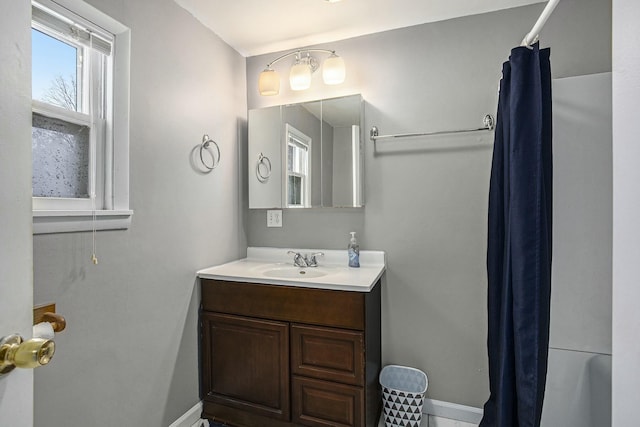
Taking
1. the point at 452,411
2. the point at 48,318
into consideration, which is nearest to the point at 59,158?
the point at 48,318

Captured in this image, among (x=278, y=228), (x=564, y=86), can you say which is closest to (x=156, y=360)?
(x=278, y=228)

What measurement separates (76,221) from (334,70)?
1621mm

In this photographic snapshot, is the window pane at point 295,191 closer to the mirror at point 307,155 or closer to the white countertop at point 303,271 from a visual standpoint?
the mirror at point 307,155

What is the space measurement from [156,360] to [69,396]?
413 millimetres

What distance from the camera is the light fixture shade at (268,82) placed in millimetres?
2201

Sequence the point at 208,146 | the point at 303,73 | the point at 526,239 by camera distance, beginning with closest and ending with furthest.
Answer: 1. the point at 526,239
2. the point at 208,146
3. the point at 303,73

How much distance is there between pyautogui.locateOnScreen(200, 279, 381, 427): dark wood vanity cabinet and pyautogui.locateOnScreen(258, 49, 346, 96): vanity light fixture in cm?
132

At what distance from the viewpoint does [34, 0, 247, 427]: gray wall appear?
4.17 feet

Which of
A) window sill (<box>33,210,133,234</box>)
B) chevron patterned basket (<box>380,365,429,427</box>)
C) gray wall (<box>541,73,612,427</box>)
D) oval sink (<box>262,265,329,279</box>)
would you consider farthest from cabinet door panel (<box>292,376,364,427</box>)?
window sill (<box>33,210,133,234</box>)

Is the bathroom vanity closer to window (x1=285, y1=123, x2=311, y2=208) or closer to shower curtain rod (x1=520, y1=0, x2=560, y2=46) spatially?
window (x1=285, y1=123, x2=311, y2=208)

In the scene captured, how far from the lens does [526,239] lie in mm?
1258

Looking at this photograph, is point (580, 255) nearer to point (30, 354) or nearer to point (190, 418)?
point (30, 354)

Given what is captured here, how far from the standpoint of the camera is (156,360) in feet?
5.43

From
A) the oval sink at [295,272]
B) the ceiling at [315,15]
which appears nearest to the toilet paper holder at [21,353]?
the oval sink at [295,272]
